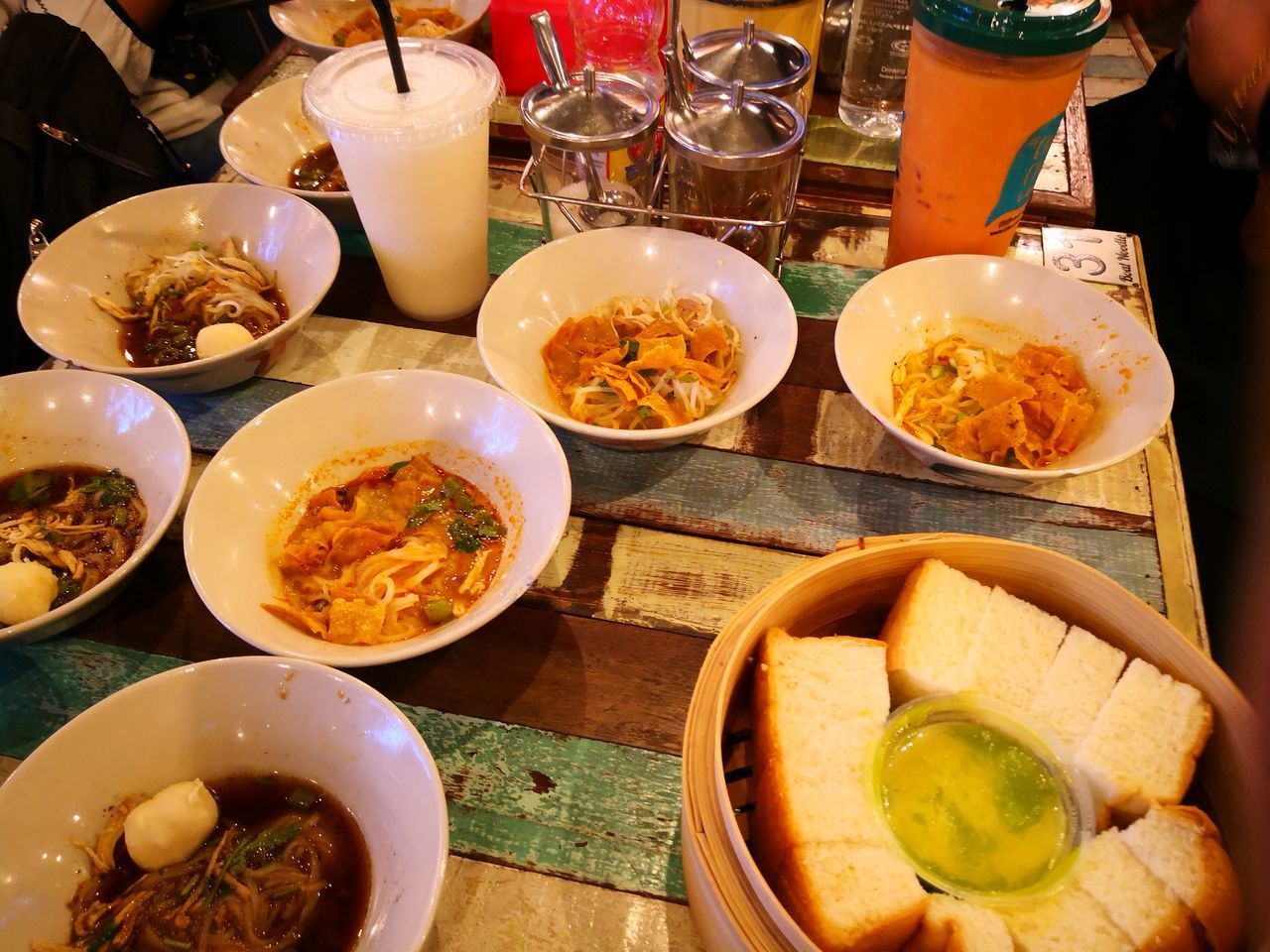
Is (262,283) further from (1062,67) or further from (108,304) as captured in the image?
(1062,67)

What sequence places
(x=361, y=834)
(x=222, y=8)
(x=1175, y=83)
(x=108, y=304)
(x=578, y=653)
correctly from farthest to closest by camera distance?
(x=1175, y=83), (x=108, y=304), (x=222, y=8), (x=578, y=653), (x=361, y=834)


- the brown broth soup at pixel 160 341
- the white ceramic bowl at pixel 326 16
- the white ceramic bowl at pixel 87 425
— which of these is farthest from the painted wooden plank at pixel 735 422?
the white ceramic bowl at pixel 326 16

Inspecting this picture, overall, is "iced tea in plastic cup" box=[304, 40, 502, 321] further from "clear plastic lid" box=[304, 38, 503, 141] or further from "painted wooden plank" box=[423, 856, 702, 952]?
"painted wooden plank" box=[423, 856, 702, 952]

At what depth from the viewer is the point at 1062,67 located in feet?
5.99

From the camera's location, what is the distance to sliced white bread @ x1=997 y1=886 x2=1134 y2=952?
1.04m

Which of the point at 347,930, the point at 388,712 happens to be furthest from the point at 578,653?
the point at 347,930

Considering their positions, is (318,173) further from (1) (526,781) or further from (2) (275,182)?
(1) (526,781)

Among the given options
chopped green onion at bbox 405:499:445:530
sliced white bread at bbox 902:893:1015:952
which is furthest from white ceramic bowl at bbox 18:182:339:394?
sliced white bread at bbox 902:893:1015:952

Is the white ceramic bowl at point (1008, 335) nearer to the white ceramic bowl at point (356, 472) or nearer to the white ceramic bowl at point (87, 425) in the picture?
the white ceramic bowl at point (356, 472)

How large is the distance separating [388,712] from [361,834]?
23 centimetres

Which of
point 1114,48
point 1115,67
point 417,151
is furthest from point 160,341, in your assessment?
point 1114,48

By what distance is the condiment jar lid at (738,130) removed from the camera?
1957 millimetres

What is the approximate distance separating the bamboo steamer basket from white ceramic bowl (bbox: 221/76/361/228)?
1882 mm

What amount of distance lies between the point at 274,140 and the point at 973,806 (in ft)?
9.44
